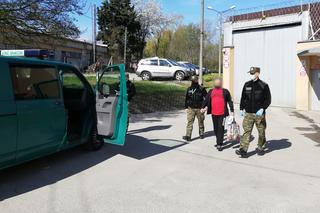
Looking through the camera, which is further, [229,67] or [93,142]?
[229,67]

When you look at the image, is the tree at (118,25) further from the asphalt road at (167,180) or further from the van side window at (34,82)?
the van side window at (34,82)

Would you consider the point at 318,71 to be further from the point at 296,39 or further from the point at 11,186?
the point at 11,186

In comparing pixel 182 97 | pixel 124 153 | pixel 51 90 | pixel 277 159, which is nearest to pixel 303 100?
pixel 182 97

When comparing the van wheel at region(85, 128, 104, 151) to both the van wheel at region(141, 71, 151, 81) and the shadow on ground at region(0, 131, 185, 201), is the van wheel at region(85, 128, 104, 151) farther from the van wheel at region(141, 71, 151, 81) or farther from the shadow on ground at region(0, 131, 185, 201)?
the van wheel at region(141, 71, 151, 81)

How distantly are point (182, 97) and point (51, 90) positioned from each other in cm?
1199

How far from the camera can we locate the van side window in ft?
18.4

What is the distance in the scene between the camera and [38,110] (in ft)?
19.3

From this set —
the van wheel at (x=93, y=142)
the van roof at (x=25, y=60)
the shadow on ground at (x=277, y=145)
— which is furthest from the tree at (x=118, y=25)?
the van roof at (x=25, y=60)

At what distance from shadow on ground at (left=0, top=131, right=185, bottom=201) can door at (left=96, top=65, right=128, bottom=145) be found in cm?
49

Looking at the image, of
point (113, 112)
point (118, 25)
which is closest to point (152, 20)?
point (118, 25)

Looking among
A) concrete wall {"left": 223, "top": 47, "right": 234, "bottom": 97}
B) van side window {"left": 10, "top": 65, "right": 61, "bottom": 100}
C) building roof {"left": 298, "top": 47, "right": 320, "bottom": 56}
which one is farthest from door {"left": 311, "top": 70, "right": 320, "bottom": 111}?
van side window {"left": 10, "top": 65, "right": 61, "bottom": 100}

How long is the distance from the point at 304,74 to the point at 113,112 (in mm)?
12470

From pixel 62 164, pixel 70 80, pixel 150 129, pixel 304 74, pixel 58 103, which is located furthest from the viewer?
pixel 304 74

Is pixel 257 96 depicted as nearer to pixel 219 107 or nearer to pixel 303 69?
pixel 219 107
